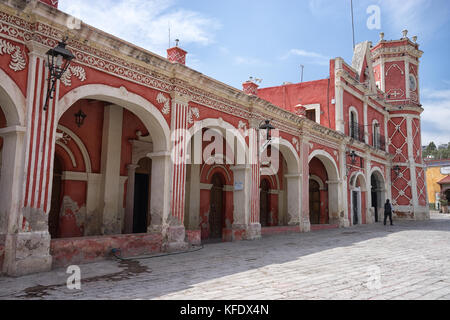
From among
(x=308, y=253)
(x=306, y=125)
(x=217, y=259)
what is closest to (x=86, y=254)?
(x=217, y=259)

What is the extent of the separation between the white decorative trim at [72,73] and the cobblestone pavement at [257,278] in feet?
10.9

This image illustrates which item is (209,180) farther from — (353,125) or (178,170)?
(353,125)

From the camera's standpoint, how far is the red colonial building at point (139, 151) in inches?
235

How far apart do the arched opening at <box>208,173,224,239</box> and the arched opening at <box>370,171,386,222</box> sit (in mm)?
13377

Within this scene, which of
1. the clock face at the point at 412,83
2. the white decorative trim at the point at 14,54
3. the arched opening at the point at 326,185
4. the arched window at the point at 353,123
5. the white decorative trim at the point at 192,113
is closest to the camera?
the white decorative trim at the point at 14,54

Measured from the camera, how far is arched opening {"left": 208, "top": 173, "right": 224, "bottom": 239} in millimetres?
13305

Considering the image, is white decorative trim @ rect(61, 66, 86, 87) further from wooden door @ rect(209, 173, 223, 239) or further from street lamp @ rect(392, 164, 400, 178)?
street lamp @ rect(392, 164, 400, 178)

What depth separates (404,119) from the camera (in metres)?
25.2

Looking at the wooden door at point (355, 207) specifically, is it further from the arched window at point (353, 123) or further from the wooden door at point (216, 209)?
the wooden door at point (216, 209)

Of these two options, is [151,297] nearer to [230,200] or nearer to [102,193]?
[102,193]

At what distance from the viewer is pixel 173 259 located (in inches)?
293

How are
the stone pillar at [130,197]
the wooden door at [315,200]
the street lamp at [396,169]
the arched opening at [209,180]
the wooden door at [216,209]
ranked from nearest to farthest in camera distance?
1. the stone pillar at [130,197]
2. the arched opening at [209,180]
3. the wooden door at [216,209]
4. the wooden door at [315,200]
5. the street lamp at [396,169]

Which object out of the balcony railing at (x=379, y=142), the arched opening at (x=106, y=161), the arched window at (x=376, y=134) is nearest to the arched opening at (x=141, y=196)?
the arched opening at (x=106, y=161)

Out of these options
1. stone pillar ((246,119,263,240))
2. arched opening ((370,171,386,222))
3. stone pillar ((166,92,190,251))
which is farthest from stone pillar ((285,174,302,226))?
arched opening ((370,171,386,222))
